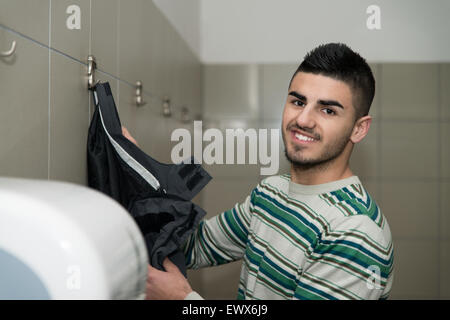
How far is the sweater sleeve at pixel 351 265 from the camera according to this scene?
62 centimetres

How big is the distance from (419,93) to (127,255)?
149 centimetres

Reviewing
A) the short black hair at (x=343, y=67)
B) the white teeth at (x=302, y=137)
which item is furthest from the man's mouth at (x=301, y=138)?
the short black hair at (x=343, y=67)

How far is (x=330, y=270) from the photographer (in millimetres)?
626

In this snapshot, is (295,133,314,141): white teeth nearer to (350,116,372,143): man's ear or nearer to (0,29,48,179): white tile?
(350,116,372,143): man's ear

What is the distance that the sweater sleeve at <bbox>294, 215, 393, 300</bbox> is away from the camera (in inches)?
24.4

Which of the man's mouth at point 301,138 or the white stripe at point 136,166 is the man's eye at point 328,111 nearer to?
the man's mouth at point 301,138

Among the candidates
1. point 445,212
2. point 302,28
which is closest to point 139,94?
Result: point 302,28

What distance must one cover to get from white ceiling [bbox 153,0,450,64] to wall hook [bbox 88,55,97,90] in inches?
20.0

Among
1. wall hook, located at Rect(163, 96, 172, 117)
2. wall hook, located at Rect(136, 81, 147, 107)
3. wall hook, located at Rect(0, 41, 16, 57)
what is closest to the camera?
wall hook, located at Rect(0, 41, 16, 57)

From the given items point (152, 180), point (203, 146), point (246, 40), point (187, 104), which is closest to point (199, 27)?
point (246, 40)

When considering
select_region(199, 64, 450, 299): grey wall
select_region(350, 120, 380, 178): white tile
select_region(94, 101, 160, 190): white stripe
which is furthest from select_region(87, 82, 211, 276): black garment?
select_region(350, 120, 380, 178): white tile

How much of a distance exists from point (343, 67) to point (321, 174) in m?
0.20

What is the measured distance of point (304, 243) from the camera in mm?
702
